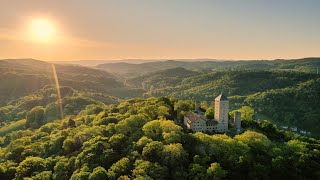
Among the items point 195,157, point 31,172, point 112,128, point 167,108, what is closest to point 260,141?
point 195,157

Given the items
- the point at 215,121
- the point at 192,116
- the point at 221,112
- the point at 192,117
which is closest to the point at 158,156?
the point at 192,117

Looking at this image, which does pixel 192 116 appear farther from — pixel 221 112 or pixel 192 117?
pixel 221 112

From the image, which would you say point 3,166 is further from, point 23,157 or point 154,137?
point 154,137

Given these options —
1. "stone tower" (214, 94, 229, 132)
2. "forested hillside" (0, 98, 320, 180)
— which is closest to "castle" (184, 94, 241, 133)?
"stone tower" (214, 94, 229, 132)

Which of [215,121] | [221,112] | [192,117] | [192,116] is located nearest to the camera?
[221,112]

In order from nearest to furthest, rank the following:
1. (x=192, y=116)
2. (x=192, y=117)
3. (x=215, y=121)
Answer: (x=192, y=117) → (x=192, y=116) → (x=215, y=121)

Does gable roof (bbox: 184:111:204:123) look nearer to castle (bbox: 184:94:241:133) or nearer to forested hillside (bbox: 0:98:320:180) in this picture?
castle (bbox: 184:94:241:133)

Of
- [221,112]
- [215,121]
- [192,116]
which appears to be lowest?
[215,121]

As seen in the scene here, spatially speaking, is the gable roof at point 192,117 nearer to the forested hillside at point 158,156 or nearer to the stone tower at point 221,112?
the forested hillside at point 158,156

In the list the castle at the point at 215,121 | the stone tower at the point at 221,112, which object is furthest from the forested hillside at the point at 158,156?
the stone tower at the point at 221,112
